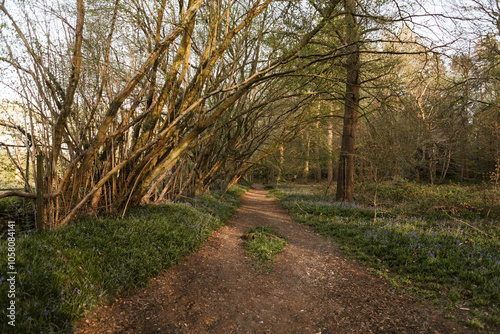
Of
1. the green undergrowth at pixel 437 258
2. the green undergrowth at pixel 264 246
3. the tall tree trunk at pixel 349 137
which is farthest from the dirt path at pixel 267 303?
the tall tree trunk at pixel 349 137

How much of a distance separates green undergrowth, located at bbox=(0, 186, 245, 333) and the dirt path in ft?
0.87

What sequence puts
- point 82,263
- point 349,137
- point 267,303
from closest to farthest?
point 82,263 → point 267,303 → point 349,137

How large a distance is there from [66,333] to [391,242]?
250 inches

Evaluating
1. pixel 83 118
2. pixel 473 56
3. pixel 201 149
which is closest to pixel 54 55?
pixel 83 118

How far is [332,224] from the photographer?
324 inches

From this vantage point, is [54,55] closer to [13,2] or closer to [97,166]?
[13,2]

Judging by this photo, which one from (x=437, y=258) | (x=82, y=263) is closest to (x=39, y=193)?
(x=82, y=263)

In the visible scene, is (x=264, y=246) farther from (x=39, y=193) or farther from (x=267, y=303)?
(x=39, y=193)

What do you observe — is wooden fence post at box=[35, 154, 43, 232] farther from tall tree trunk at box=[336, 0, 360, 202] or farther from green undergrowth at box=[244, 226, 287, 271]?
tall tree trunk at box=[336, 0, 360, 202]

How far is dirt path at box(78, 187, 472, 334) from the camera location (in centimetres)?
323

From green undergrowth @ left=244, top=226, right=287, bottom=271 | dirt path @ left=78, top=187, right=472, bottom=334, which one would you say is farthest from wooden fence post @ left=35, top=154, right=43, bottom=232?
green undergrowth @ left=244, top=226, right=287, bottom=271

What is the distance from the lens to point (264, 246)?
609cm

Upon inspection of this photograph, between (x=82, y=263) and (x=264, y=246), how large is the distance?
153 inches

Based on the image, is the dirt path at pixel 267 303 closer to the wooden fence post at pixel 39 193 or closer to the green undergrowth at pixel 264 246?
the green undergrowth at pixel 264 246
